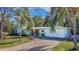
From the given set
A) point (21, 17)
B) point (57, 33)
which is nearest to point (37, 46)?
point (57, 33)

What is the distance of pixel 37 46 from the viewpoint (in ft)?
15.3

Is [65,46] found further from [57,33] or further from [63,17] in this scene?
[63,17]

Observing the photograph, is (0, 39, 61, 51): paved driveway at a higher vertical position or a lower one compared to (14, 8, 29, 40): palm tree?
lower

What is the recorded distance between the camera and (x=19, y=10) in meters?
4.67

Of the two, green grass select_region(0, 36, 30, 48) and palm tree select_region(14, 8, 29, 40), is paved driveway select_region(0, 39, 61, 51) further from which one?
palm tree select_region(14, 8, 29, 40)

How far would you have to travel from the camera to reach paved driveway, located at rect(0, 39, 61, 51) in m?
4.66

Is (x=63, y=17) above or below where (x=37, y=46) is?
above

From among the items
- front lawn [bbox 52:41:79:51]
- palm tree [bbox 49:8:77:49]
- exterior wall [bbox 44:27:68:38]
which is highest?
palm tree [bbox 49:8:77:49]

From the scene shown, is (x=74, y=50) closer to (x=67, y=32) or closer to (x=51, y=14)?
(x=67, y=32)

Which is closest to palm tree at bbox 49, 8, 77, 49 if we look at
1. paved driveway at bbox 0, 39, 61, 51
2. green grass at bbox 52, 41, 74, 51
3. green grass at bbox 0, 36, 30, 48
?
green grass at bbox 52, 41, 74, 51

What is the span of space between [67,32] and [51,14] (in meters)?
0.35

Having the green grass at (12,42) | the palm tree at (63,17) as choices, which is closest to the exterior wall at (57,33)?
the palm tree at (63,17)

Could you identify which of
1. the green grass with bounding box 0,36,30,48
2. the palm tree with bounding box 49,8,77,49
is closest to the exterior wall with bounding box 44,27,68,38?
the palm tree with bounding box 49,8,77,49

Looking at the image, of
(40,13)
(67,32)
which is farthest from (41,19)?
(67,32)
